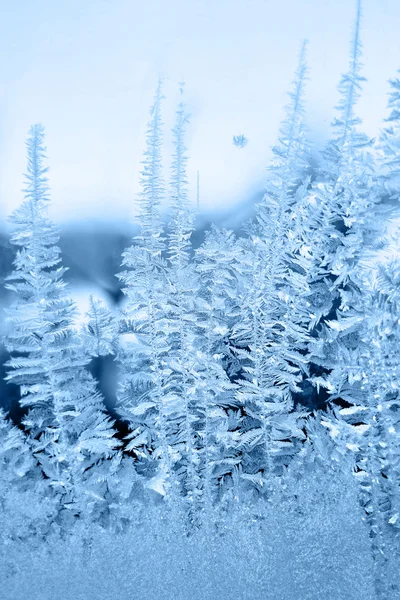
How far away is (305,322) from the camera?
1.38 feet

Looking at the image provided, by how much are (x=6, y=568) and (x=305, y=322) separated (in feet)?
1.31

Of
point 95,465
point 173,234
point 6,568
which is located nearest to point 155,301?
point 173,234

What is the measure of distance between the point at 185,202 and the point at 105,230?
119mm

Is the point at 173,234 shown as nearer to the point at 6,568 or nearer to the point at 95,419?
the point at 95,419

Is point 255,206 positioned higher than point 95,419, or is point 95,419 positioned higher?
point 255,206

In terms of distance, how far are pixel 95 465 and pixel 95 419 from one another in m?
0.05

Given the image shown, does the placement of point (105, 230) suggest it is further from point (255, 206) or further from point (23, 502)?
point (23, 502)

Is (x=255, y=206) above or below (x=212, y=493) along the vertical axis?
above

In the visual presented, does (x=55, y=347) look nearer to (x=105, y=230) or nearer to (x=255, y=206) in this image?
(x=105, y=230)

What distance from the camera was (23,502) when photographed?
1.34ft

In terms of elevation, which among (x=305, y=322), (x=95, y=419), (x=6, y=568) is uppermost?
(x=305, y=322)

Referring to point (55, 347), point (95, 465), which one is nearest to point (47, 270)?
point (55, 347)

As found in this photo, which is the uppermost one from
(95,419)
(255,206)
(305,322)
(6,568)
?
(255,206)

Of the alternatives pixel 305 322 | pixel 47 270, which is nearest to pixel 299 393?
pixel 305 322
